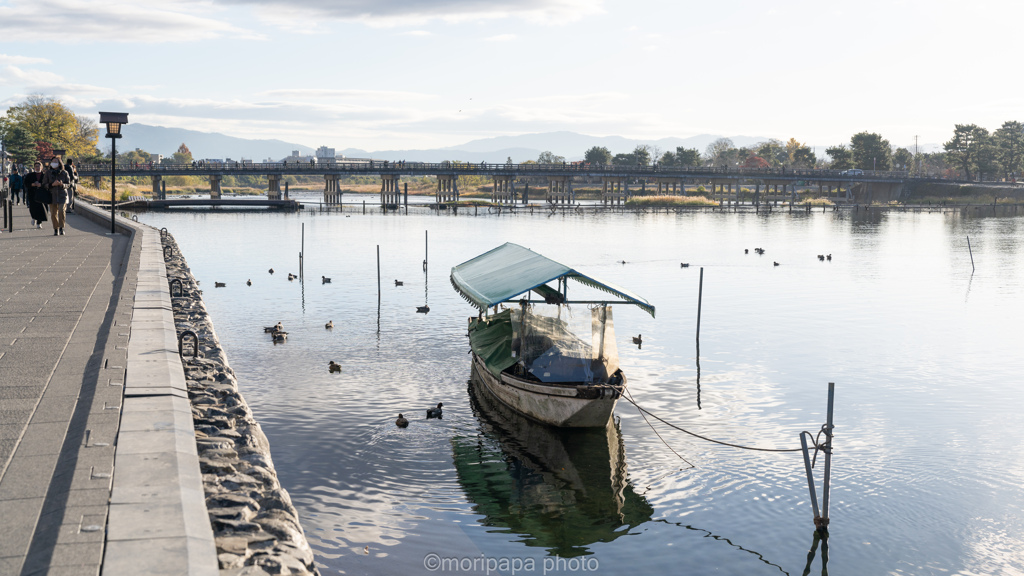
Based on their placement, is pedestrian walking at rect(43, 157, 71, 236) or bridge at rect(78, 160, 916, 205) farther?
bridge at rect(78, 160, 916, 205)

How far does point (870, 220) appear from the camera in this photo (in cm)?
13450

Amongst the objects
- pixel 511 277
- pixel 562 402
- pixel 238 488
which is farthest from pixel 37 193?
pixel 238 488

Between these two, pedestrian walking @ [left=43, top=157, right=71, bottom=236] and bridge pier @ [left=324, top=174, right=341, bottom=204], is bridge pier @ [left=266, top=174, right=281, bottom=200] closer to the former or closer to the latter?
bridge pier @ [left=324, top=174, right=341, bottom=204]

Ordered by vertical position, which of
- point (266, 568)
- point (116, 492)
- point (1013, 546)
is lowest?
point (1013, 546)

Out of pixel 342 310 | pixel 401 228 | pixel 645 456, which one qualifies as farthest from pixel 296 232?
pixel 645 456

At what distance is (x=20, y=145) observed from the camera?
136375 mm

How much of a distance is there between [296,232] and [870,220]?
308ft

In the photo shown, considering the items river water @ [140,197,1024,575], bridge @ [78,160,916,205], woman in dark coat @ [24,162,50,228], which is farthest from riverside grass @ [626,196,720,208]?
woman in dark coat @ [24,162,50,228]

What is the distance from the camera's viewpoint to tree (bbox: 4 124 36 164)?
429 feet

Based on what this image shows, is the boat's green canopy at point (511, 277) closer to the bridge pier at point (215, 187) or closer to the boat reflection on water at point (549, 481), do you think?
→ the boat reflection on water at point (549, 481)

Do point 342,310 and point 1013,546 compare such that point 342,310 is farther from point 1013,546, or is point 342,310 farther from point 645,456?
point 1013,546

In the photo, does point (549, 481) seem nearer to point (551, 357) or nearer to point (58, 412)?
point (551, 357)

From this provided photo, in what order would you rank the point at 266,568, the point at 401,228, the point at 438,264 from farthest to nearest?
the point at 401,228 < the point at 438,264 < the point at 266,568

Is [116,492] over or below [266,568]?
over
